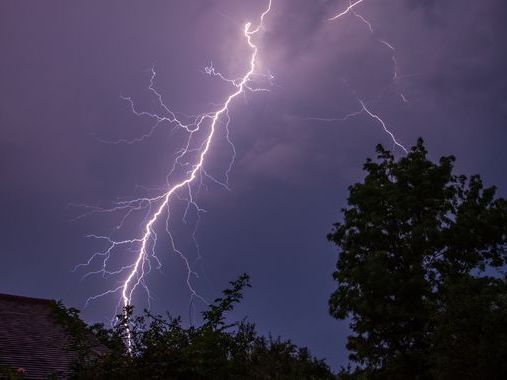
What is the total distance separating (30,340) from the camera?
39.5 ft

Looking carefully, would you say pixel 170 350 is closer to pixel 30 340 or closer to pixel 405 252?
pixel 30 340

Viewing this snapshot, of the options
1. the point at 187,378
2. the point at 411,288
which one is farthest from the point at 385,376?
the point at 187,378

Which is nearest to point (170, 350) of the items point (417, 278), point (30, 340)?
point (30, 340)

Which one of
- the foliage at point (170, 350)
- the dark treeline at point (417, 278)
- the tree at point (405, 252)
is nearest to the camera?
the foliage at point (170, 350)

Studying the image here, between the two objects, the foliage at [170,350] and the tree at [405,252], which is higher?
the tree at [405,252]

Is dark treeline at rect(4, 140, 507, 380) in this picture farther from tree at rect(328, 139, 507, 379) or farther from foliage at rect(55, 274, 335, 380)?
foliage at rect(55, 274, 335, 380)

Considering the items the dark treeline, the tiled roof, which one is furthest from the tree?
the tiled roof

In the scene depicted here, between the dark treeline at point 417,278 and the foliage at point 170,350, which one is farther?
the dark treeline at point 417,278

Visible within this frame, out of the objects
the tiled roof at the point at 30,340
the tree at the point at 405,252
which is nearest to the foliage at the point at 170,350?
the tiled roof at the point at 30,340

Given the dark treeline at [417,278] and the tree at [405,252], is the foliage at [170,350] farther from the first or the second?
the tree at [405,252]

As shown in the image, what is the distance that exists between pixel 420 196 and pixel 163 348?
1415 centimetres

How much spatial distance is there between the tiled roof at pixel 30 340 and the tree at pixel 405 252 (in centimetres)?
846

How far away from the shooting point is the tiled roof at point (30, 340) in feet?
34.1

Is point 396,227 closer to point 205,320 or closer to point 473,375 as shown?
point 473,375
